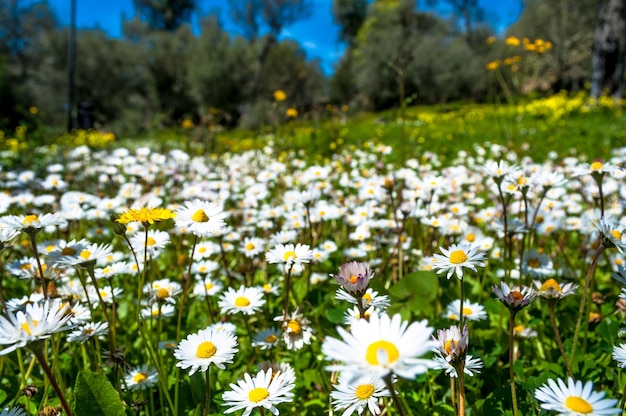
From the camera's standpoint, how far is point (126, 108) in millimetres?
19969

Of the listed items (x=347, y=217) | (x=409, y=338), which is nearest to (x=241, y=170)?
(x=347, y=217)

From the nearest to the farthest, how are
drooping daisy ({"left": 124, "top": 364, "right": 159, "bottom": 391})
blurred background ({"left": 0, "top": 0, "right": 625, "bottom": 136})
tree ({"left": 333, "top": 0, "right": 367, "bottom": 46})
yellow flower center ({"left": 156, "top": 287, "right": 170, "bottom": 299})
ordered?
drooping daisy ({"left": 124, "top": 364, "right": 159, "bottom": 391}) → yellow flower center ({"left": 156, "top": 287, "right": 170, "bottom": 299}) → blurred background ({"left": 0, "top": 0, "right": 625, "bottom": 136}) → tree ({"left": 333, "top": 0, "right": 367, "bottom": 46})

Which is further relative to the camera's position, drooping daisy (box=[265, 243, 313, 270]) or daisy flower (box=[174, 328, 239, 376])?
drooping daisy (box=[265, 243, 313, 270])

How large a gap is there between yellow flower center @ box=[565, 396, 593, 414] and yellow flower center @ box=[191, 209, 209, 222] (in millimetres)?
704

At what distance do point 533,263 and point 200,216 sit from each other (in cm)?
93

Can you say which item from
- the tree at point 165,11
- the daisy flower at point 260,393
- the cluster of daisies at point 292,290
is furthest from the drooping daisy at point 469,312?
the tree at point 165,11

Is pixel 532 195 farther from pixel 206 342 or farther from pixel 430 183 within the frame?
pixel 206 342

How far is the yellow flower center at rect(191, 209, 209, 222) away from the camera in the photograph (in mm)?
943

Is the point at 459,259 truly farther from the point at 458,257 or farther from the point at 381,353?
the point at 381,353

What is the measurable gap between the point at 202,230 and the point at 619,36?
423 inches

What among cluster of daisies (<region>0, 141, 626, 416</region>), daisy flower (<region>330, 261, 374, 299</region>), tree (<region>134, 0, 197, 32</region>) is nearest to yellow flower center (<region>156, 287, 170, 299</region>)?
cluster of daisies (<region>0, 141, 626, 416</region>)

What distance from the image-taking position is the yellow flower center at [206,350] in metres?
0.80

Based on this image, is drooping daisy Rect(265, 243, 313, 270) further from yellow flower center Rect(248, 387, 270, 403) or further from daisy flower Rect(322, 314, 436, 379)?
daisy flower Rect(322, 314, 436, 379)

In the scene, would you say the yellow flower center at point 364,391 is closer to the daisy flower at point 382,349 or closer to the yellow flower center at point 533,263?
the daisy flower at point 382,349
